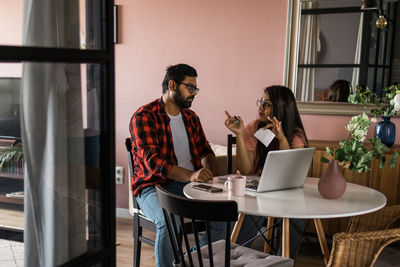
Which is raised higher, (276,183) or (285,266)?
(276,183)

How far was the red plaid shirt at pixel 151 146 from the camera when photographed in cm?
233

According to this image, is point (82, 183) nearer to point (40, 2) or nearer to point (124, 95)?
point (40, 2)

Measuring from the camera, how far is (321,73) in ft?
10.4

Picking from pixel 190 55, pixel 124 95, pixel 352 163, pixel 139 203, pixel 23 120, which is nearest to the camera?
pixel 23 120

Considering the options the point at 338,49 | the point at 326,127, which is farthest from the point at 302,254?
the point at 338,49

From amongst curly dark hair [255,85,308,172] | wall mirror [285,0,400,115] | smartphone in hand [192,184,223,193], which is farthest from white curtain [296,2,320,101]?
smartphone in hand [192,184,223,193]

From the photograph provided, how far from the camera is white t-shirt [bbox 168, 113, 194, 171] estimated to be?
259 centimetres

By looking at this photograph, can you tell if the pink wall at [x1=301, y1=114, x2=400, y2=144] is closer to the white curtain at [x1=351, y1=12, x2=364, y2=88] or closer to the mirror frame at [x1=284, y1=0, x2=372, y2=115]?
the mirror frame at [x1=284, y1=0, x2=372, y2=115]

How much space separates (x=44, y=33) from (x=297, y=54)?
242cm

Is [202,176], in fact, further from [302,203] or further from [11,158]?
[11,158]

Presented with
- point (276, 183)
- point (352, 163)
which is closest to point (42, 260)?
point (276, 183)

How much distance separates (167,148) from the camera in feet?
8.27

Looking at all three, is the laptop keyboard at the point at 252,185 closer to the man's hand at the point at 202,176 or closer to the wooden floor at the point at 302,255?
the man's hand at the point at 202,176

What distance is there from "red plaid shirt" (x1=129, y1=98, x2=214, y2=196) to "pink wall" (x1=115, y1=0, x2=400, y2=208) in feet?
3.33
